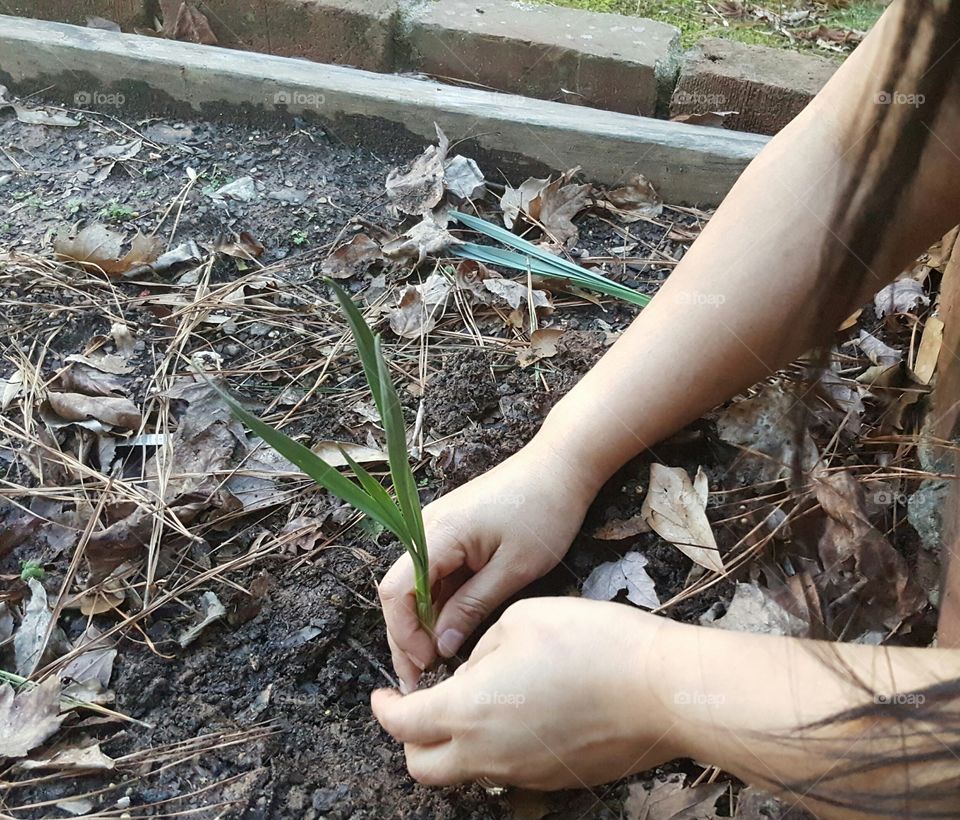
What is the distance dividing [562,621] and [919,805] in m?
0.34

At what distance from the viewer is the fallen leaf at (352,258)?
1.51 m

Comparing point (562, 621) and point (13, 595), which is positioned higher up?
point (562, 621)

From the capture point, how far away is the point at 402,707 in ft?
2.82

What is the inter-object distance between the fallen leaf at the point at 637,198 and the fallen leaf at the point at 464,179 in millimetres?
272

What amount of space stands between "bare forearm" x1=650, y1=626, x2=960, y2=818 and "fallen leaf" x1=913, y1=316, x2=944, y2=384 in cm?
71

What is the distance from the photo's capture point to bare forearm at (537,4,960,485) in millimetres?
931

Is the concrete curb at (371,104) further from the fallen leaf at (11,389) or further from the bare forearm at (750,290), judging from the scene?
the fallen leaf at (11,389)

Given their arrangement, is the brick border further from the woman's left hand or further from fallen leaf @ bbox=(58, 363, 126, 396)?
the woman's left hand

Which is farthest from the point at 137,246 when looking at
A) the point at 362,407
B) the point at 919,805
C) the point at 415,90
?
the point at 919,805

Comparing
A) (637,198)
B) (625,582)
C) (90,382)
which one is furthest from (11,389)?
(637,198)

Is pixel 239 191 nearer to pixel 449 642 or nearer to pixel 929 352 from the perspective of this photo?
pixel 449 642

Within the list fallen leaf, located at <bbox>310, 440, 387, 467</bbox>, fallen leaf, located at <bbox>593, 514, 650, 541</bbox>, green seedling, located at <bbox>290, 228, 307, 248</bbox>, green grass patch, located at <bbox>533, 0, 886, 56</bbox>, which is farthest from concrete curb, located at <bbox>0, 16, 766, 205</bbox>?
fallen leaf, located at <bbox>593, 514, 650, 541</bbox>

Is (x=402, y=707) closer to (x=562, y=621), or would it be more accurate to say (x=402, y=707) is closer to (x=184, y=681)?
(x=562, y=621)

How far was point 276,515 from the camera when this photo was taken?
3.83 feet
